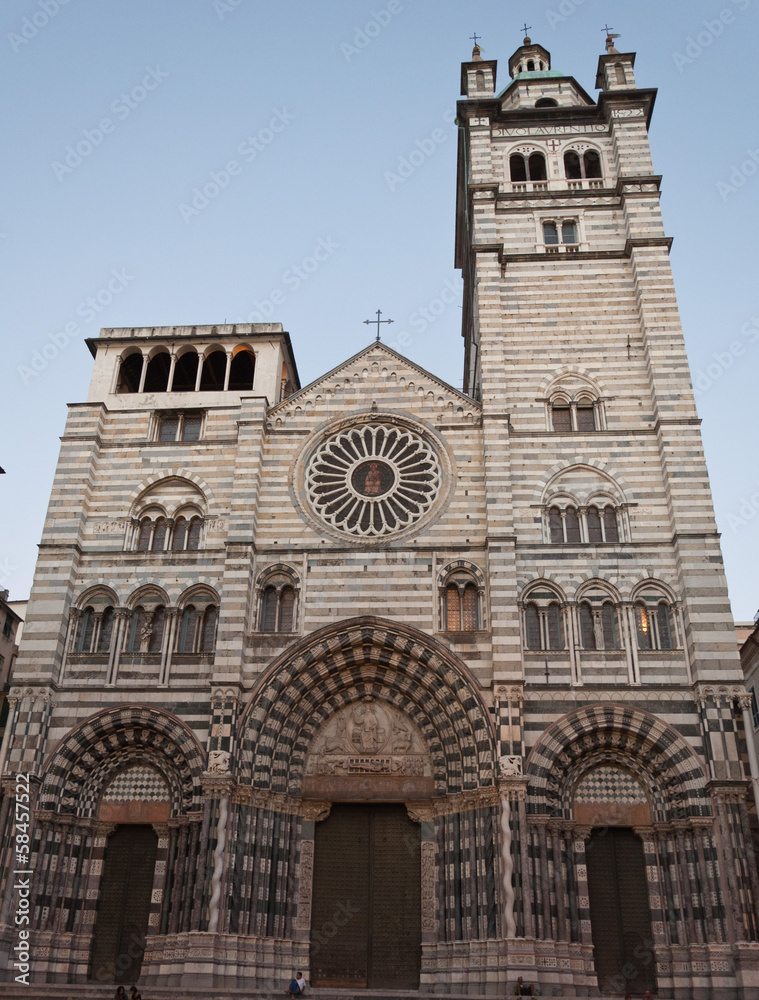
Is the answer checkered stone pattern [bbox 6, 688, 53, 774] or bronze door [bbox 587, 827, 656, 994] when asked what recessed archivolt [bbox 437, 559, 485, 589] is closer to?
bronze door [bbox 587, 827, 656, 994]

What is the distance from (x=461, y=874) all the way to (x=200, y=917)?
533cm

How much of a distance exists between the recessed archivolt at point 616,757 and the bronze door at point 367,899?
314cm

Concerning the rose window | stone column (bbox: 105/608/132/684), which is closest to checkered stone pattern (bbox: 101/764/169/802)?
stone column (bbox: 105/608/132/684)

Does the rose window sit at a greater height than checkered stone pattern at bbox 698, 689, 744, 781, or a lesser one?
greater

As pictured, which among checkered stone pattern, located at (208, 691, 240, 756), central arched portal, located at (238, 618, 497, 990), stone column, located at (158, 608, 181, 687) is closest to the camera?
central arched portal, located at (238, 618, 497, 990)

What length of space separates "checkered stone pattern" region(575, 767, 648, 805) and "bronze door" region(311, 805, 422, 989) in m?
3.79

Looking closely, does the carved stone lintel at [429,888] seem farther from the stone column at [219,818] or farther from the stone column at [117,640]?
the stone column at [117,640]

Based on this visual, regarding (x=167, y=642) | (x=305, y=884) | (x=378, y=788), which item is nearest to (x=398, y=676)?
(x=378, y=788)

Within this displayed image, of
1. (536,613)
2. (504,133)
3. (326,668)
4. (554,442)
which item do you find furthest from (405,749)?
(504,133)

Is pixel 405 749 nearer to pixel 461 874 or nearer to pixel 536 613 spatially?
pixel 461 874

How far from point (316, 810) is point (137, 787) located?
406 cm

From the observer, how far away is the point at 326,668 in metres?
21.0

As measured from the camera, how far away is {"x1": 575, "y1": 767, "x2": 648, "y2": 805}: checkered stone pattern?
64.3 ft

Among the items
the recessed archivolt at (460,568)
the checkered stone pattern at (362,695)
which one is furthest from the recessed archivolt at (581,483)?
the checkered stone pattern at (362,695)
